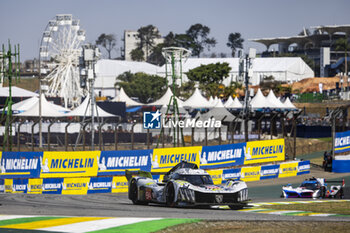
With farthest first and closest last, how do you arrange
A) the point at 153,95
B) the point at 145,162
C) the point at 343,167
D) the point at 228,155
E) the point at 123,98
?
1. the point at 153,95
2. the point at 123,98
3. the point at 343,167
4. the point at 228,155
5. the point at 145,162

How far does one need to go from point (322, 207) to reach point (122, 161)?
42.7 ft

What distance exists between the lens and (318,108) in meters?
73.9

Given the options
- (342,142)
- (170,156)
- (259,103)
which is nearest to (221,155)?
(170,156)

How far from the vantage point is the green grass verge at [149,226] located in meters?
11.0

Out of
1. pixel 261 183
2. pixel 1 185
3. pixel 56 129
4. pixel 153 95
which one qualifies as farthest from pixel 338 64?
pixel 1 185

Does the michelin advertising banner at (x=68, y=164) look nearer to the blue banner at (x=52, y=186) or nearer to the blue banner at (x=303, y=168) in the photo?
the blue banner at (x=52, y=186)

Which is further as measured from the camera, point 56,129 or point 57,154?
point 56,129

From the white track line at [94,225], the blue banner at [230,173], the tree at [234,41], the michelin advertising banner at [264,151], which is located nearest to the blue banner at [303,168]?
the michelin advertising banner at [264,151]

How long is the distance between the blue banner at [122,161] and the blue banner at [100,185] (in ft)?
3.79

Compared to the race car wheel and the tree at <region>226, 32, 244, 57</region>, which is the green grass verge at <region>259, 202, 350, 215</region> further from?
the tree at <region>226, 32, 244, 57</region>

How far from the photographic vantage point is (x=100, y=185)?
1069 inches

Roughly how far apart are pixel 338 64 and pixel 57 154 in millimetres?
99888

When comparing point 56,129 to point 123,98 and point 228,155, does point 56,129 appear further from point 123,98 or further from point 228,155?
point 123,98

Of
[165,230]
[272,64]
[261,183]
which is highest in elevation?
[272,64]
